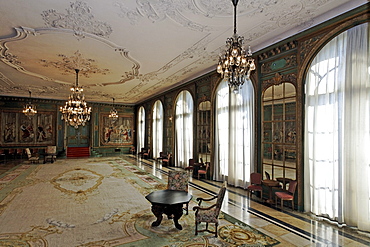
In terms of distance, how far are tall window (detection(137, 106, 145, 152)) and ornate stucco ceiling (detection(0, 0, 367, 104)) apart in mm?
8606

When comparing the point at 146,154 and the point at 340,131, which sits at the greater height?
the point at 340,131

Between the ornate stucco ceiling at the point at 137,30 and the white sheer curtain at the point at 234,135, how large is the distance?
141 centimetres

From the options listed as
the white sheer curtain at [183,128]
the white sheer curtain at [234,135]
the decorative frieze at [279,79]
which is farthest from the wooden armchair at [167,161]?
the decorative frieze at [279,79]

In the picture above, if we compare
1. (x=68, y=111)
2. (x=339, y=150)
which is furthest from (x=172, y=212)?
(x=68, y=111)

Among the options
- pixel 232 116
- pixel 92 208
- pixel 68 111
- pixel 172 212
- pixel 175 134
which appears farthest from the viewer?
pixel 175 134

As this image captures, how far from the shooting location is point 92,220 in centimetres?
439

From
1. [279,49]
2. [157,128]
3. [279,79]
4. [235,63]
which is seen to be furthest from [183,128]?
[235,63]

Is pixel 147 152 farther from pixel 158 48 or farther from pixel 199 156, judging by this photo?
pixel 158 48

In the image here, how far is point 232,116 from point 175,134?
4.47 meters

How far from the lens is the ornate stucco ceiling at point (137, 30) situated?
12.8 feet

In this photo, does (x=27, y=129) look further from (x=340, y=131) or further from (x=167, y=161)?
(x=340, y=131)

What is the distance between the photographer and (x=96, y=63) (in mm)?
7281

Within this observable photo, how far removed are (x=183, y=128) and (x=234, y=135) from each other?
3647 millimetres

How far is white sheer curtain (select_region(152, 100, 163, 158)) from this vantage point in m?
13.1
